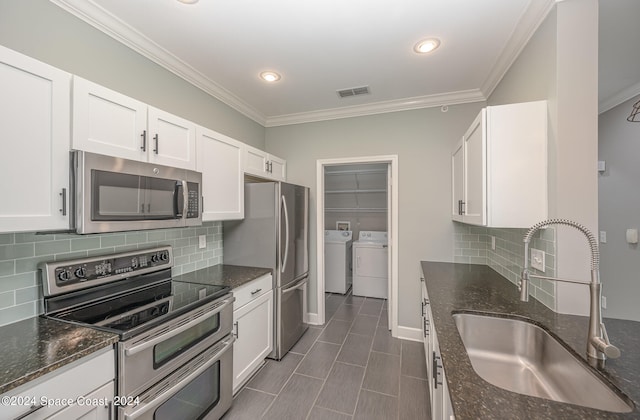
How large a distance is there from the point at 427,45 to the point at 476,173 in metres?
1.03

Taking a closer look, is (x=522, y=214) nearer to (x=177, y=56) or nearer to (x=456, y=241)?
(x=456, y=241)

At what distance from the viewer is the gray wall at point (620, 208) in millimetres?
2459

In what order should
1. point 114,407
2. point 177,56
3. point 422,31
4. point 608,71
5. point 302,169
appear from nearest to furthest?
point 114,407 → point 422,31 → point 177,56 → point 608,71 → point 302,169

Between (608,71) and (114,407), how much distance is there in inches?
164

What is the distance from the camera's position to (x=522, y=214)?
1.51 metres

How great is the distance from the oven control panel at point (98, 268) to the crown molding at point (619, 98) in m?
4.46

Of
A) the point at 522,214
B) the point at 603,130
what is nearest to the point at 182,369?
the point at 522,214

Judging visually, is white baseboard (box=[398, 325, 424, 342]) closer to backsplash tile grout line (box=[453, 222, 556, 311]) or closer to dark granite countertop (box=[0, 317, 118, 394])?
backsplash tile grout line (box=[453, 222, 556, 311])

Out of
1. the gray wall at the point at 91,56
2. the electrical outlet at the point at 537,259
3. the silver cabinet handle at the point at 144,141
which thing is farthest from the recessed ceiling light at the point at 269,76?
the electrical outlet at the point at 537,259

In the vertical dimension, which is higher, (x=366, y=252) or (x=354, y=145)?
(x=354, y=145)

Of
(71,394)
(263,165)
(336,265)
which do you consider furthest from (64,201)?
(336,265)

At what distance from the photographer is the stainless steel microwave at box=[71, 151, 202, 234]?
117 centimetres

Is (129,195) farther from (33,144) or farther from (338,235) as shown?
(338,235)

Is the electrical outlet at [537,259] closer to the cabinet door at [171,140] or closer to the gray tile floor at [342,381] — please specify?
the gray tile floor at [342,381]
